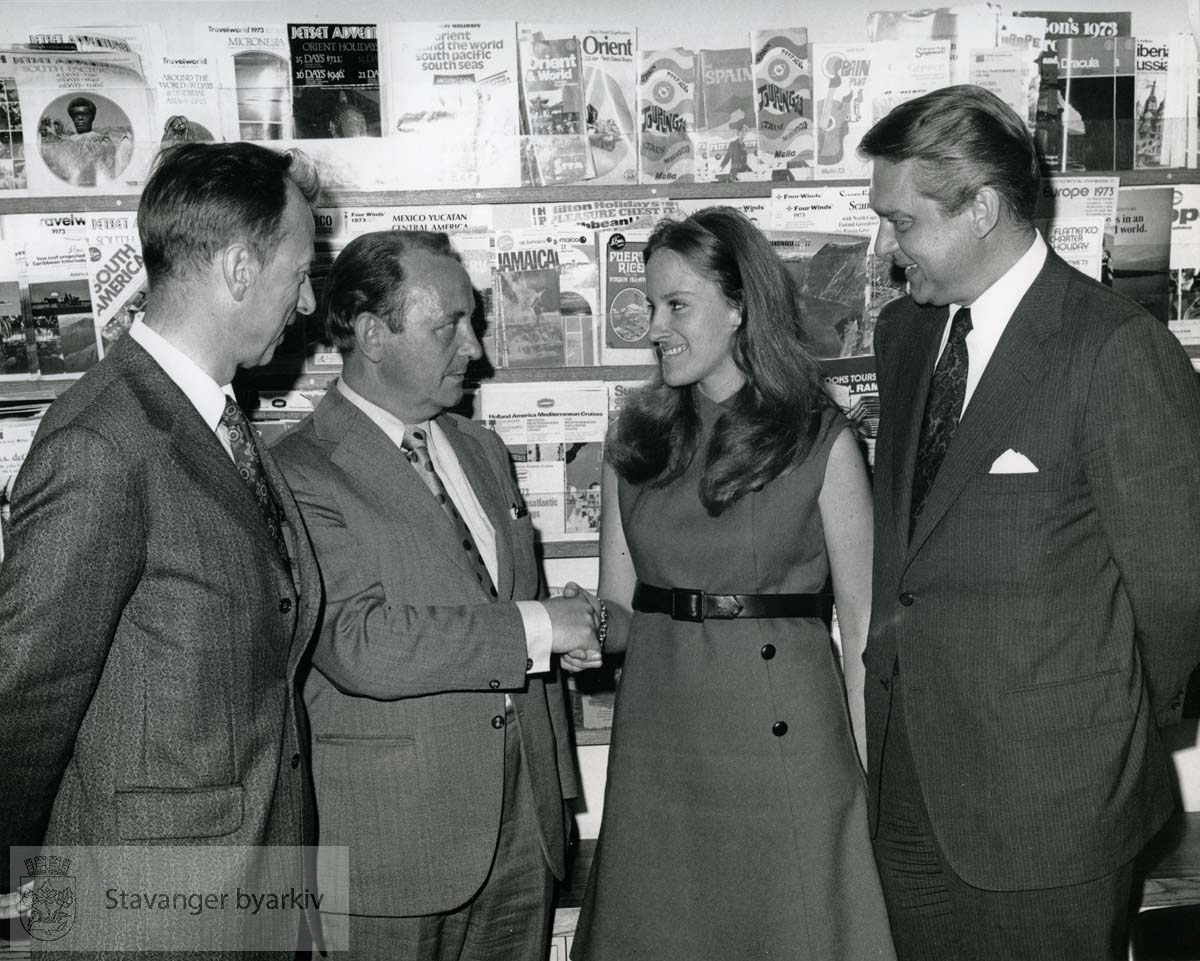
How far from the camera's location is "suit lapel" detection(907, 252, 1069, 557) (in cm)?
182

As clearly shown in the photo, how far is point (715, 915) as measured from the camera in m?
2.09

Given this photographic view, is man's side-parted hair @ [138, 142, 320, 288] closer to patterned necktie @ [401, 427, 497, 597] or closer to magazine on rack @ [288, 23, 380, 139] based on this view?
patterned necktie @ [401, 427, 497, 597]

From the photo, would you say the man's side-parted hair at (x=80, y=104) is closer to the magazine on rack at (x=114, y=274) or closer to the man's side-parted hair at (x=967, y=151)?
the magazine on rack at (x=114, y=274)

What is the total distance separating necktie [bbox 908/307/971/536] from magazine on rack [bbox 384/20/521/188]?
1.40 meters

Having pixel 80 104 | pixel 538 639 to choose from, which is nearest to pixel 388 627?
pixel 538 639

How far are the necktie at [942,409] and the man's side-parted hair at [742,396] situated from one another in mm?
250

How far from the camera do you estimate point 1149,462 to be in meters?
1.71

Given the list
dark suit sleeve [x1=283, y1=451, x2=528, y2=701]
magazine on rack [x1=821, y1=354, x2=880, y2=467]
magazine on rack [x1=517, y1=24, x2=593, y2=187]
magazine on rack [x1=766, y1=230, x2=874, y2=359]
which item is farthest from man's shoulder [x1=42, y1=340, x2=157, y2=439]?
magazine on rack [x1=821, y1=354, x2=880, y2=467]

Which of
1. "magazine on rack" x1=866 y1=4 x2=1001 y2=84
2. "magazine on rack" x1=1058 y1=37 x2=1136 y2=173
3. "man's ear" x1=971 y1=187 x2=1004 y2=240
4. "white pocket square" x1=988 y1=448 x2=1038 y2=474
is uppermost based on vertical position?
"magazine on rack" x1=866 y1=4 x2=1001 y2=84

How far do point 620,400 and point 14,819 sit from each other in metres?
1.90

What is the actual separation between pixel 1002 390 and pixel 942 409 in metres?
0.15

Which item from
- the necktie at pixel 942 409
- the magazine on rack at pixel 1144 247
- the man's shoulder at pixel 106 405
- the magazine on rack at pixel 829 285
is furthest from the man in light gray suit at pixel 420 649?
the magazine on rack at pixel 1144 247

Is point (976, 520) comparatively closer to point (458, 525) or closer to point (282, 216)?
point (458, 525)

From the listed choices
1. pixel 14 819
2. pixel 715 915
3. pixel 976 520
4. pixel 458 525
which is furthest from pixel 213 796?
pixel 976 520
